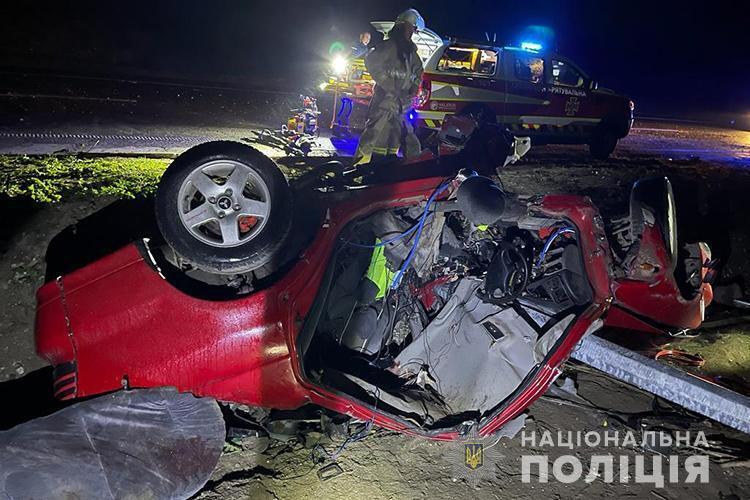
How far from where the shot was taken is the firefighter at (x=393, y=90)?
560 cm

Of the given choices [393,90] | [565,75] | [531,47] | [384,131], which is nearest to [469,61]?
[531,47]

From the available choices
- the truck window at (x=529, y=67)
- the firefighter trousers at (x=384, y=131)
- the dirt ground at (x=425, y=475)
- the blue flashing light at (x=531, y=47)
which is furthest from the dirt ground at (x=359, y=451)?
the blue flashing light at (x=531, y=47)

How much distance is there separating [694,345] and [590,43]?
34.5m

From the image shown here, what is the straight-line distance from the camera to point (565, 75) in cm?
884

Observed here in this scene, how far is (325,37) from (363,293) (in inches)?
779

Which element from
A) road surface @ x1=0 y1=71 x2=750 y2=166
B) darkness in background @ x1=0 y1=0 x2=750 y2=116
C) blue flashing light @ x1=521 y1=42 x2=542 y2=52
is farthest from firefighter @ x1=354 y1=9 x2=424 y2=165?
darkness in background @ x1=0 y1=0 x2=750 y2=116

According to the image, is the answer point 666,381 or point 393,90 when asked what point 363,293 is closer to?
point 666,381

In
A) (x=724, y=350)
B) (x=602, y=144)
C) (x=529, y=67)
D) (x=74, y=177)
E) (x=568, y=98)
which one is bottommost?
(x=724, y=350)

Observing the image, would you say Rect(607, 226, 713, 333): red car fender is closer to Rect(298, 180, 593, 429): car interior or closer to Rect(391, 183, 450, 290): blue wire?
Rect(298, 180, 593, 429): car interior

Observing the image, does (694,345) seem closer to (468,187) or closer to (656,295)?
(656,295)

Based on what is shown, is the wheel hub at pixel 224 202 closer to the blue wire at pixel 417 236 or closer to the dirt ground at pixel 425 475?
the blue wire at pixel 417 236

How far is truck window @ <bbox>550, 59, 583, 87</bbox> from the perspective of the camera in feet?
28.6

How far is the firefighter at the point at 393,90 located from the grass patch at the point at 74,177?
2.49 m

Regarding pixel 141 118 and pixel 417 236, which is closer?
pixel 417 236
